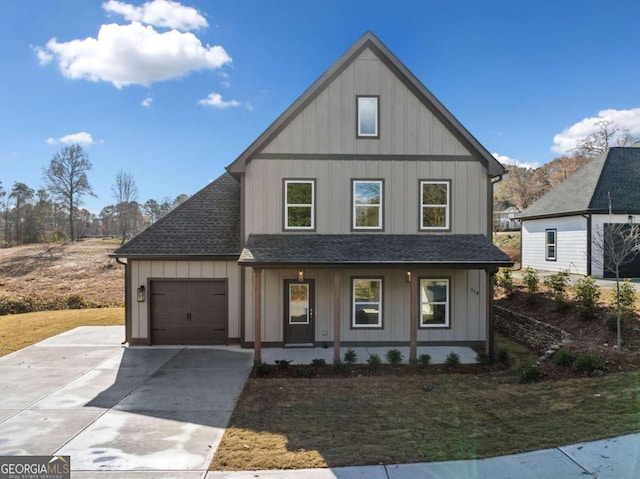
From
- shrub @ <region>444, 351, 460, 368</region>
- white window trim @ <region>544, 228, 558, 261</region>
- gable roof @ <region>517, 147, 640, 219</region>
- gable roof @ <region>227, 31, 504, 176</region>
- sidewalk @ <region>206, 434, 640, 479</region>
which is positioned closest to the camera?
sidewalk @ <region>206, 434, 640, 479</region>

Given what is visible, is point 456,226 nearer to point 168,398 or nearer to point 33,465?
point 168,398

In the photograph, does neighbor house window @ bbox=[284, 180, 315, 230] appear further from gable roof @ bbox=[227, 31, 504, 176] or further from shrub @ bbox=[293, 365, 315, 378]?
shrub @ bbox=[293, 365, 315, 378]

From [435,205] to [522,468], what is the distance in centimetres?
832

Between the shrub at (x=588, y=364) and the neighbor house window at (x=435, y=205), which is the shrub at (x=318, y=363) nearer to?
the neighbor house window at (x=435, y=205)

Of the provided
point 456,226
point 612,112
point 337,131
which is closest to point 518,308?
point 456,226

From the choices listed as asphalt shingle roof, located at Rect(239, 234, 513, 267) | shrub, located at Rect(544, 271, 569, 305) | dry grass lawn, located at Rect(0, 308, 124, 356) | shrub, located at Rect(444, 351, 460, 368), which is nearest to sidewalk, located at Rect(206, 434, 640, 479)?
shrub, located at Rect(444, 351, 460, 368)

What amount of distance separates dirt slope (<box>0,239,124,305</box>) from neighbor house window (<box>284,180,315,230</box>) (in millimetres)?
13280

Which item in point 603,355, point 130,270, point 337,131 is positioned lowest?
point 603,355

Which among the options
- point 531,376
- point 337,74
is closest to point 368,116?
point 337,74

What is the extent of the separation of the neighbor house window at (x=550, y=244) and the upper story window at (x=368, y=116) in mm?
13625

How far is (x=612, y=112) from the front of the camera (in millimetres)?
35094

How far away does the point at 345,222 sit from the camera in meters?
11.7

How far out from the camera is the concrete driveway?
17.6 feet

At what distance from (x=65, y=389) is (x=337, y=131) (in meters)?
9.70
